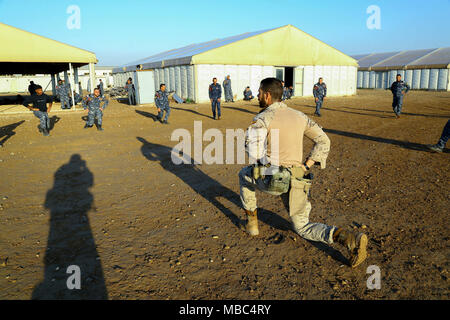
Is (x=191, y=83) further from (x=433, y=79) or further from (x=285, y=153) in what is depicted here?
(x=433, y=79)

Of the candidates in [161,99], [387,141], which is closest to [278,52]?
[161,99]

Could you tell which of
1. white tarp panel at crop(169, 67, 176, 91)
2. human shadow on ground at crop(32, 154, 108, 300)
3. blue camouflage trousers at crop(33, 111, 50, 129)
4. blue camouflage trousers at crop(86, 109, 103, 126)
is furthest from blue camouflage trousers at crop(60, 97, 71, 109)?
human shadow on ground at crop(32, 154, 108, 300)

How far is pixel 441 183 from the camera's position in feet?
18.1

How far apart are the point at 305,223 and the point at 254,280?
2.71ft

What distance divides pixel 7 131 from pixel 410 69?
36.2 m

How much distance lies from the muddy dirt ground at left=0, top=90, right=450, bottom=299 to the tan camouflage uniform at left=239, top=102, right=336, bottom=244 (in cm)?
39

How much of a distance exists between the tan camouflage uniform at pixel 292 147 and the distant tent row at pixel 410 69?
34.3m

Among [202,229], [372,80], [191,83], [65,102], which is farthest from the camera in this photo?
[372,80]

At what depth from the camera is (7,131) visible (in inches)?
464

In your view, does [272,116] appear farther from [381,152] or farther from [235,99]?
[235,99]

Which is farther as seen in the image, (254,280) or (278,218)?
(278,218)

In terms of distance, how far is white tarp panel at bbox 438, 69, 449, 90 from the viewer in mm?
30344

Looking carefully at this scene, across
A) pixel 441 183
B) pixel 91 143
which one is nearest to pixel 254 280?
pixel 441 183
